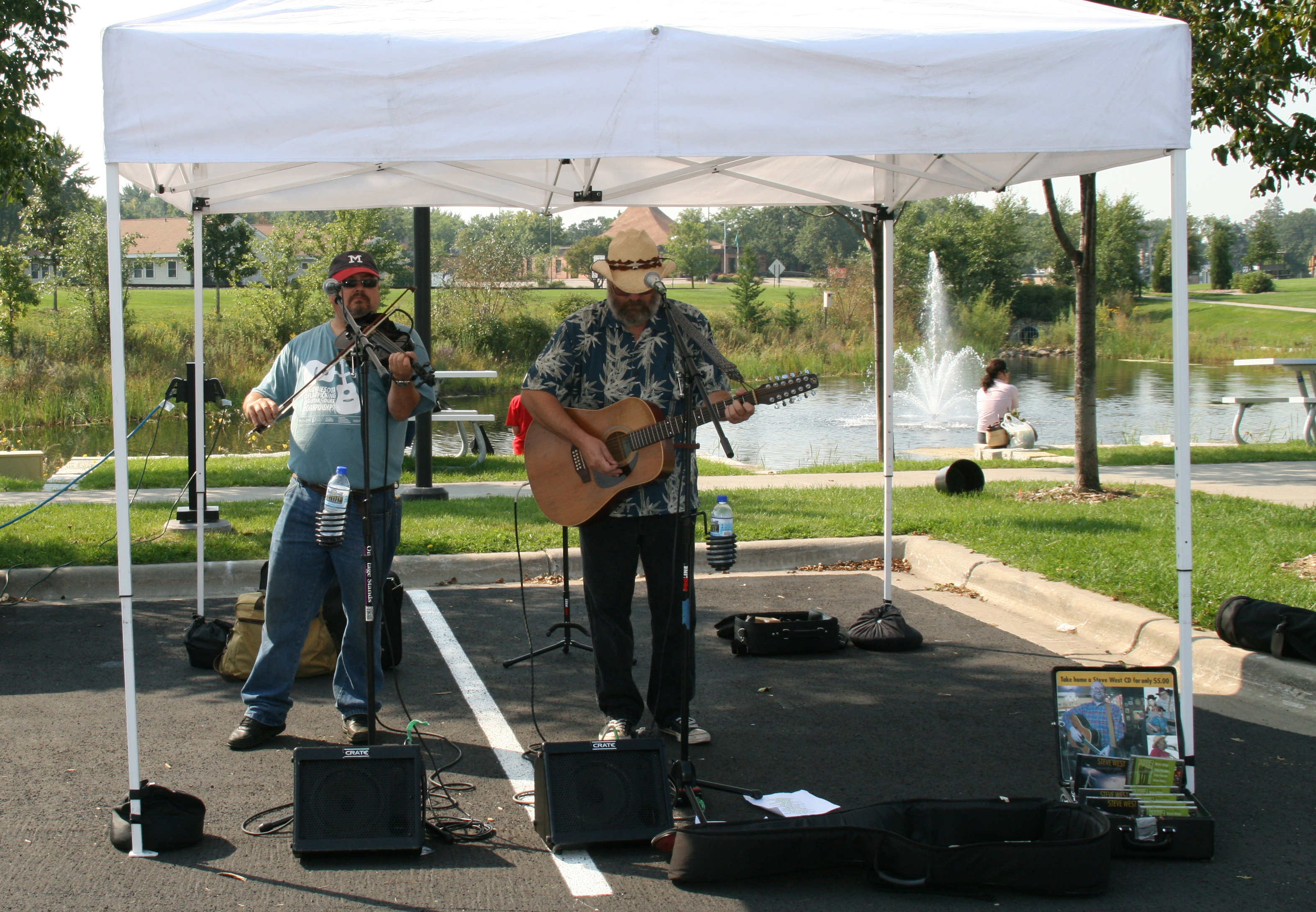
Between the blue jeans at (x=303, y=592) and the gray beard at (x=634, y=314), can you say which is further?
the blue jeans at (x=303, y=592)

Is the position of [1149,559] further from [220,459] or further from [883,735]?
[220,459]

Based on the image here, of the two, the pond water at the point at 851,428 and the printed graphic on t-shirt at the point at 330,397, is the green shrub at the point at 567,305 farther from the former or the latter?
the printed graphic on t-shirt at the point at 330,397

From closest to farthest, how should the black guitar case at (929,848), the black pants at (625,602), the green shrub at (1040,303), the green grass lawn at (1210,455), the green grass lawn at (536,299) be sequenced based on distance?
the black guitar case at (929,848) → the black pants at (625,602) → the green grass lawn at (1210,455) → the green grass lawn at (536,299) → the green shrub at (1040,303)

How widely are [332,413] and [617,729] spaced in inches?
67.2

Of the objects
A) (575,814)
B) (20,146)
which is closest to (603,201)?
(575,814)

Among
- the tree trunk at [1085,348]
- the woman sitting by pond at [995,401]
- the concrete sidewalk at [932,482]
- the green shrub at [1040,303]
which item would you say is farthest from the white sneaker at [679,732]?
the green shrub at [1040,303]

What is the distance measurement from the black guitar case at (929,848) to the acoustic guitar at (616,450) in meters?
1.36

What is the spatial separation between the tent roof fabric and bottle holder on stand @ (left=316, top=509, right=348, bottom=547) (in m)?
1.28

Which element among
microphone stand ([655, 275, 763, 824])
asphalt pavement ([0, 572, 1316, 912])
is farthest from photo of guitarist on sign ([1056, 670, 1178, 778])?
microphone stand ([655, 275, 763, 824])

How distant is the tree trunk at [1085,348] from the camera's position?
9.46 metres

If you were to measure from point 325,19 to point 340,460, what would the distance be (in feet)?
5.42

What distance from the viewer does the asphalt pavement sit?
3375 millimetres

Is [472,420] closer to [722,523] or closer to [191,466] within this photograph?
[191,466]

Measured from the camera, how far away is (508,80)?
3611 mm
